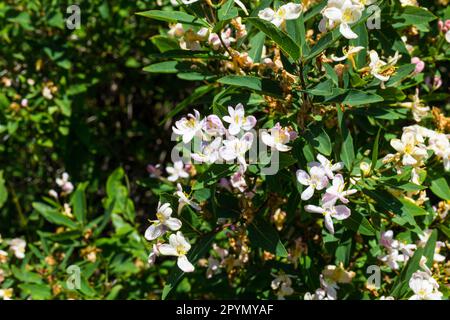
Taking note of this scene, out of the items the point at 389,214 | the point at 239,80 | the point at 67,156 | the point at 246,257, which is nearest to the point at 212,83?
the point at 239,80

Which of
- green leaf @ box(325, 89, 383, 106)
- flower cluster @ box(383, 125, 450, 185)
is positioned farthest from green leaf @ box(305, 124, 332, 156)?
flower cluster @ box(383, 125, 450, 185)

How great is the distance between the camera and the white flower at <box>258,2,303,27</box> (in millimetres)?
1708

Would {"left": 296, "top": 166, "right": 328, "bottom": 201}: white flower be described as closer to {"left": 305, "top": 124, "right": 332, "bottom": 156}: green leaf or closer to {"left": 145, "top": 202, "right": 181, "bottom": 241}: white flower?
{"left": 305, "top": 124, "right": 332, "bottom": 156}: green leaf

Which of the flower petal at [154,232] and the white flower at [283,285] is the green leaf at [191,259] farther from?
the white flower at [283,285]

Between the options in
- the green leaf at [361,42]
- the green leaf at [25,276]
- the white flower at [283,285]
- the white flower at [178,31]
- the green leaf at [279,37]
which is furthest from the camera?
the green leaf at [25,276]

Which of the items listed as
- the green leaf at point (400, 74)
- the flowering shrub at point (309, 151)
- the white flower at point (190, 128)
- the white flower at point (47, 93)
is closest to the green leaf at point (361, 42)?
the flowering shrub at point (309, 151)

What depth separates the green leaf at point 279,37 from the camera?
5.34 ft

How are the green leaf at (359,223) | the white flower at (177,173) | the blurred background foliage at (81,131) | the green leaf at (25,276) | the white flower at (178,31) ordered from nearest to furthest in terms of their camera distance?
the green leaf at (359,223) < the white flower at (178,31) < the white flower at (177,173) < the green leaf at (25,276) < the blurred background foliage at (81,131)

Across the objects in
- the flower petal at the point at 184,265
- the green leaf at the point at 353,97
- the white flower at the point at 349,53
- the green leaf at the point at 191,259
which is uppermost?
the white flower at the point at 349,53

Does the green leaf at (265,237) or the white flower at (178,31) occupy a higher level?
the white flower at (178,31)

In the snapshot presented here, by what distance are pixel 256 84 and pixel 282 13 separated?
0.75 feet

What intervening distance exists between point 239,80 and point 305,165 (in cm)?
34

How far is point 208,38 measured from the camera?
203 cm

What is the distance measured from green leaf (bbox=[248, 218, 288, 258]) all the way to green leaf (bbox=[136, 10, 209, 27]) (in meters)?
0.69
